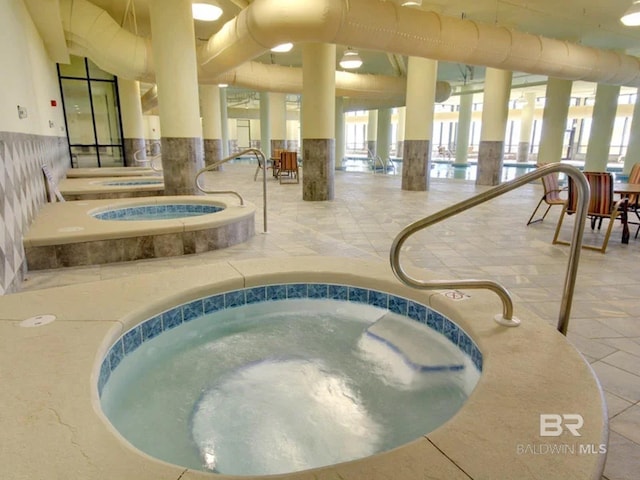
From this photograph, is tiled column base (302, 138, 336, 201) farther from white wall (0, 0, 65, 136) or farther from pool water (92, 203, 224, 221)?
white wall (0, 0, 65, 136)

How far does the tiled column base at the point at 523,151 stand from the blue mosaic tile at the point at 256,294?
73.4ft

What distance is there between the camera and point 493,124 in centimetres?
930

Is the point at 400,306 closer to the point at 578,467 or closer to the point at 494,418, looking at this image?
the point at 494,418

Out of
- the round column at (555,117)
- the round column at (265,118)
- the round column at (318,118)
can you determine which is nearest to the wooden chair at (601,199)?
the round column at (318,118)

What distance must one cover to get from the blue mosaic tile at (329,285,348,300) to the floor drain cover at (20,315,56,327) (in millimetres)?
1537

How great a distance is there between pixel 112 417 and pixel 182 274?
105 cm

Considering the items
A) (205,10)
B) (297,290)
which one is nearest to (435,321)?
(297,290)

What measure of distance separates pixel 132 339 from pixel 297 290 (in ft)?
3.44

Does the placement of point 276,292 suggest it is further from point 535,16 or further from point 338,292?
point 535,16

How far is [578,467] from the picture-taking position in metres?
1.00

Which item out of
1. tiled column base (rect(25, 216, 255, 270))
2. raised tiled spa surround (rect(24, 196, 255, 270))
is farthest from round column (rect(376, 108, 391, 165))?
tiled column base (rect(25, 216, 255, 270))

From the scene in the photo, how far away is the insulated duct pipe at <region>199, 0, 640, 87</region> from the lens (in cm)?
445

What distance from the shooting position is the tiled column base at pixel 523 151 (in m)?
21.2

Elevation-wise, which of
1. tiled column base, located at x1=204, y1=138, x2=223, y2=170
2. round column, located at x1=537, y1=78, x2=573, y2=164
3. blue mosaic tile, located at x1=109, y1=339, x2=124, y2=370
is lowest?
blue mosaic tile, located at x1=109, y1=339, x2=124, y2=370
